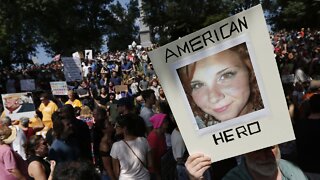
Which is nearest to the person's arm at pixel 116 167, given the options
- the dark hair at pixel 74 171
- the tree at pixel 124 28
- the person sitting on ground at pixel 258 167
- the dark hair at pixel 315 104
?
the dark hair at pixel 315 104

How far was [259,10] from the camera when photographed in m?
2.35

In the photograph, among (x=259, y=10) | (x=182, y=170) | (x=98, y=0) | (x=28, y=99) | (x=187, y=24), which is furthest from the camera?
(x=98, y=0)

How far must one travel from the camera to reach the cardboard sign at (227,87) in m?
2.40

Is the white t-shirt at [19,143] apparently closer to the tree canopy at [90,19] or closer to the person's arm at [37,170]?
the person's arm at [37,170]

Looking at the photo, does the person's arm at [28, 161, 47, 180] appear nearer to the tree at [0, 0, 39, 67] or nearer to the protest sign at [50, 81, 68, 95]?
the protest sign at [50, 81, 68, 95]

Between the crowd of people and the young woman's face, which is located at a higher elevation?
the young woman's face

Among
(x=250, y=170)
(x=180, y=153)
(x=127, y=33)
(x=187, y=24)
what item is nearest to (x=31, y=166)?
(x=180, y=153)

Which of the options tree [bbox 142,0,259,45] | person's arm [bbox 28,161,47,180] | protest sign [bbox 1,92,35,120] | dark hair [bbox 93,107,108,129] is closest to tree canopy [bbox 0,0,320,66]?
tree [bbox 142,0,259,45]

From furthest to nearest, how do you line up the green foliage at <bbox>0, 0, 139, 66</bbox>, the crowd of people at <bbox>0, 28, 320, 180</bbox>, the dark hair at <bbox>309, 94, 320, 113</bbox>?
1. the green foliage at <bbox>0, 0, 139, 66</bbox>
2. the dark hair at <bbox>309, 94, 320, 113</bbox>
3. the crowd of people at <bbox>0, 28, 320, 180</bbox>

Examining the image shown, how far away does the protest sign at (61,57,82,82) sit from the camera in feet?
46.9

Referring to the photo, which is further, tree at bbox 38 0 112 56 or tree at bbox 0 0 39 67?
tree at bbox 38 0 112 56

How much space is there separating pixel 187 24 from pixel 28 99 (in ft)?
112

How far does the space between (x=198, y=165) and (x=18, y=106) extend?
8972 millimetres

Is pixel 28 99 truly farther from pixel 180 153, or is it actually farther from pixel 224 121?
pixel 224 121
